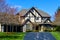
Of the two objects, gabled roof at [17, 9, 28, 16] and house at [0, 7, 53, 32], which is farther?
gabled roof at [17, 9, 28, 16]

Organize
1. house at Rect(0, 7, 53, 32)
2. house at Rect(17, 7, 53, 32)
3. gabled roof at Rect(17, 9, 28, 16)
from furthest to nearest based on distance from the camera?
gabled roof at Rect(17, 9, 28, 16) < house at Rect(17, 7, 53, 32) < house at Rect(0, 7, 53, 32)

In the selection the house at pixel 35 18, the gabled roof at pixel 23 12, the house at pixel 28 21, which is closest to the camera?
the house at pixel 28 21

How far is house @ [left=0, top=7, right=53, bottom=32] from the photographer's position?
196 ft

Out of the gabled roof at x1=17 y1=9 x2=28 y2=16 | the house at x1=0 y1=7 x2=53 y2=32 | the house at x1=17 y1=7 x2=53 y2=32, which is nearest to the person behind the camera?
the house at x1=0 y1=7 x2=53 y2=32

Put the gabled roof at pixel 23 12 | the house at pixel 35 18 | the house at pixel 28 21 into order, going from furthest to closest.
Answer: the gabled roof at pixel 23 12
the house at pixel 35 18
the house at pixel 28 21

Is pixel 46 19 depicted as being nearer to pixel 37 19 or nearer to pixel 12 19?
→ pixel 37 19

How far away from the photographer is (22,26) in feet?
204

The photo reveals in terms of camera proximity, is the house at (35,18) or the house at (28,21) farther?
the house at (35,18)

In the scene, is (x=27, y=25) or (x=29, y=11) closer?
(x=27, y=25)

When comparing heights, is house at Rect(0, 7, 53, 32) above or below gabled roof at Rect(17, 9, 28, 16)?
below

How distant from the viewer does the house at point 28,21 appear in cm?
5963

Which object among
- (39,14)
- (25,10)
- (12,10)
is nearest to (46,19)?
(39,14)

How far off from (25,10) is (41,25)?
7.67 meters

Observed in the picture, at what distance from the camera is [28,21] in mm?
62562
